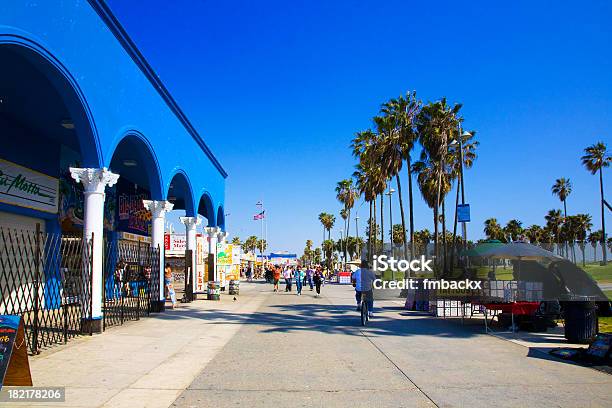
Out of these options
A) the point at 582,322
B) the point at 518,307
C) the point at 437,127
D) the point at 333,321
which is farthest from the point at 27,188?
the point at 437,127

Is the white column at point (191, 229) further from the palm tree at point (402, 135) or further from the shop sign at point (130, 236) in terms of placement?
the palm tree at point (402, 135)

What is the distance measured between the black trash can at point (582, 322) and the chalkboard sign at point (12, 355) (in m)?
10.4

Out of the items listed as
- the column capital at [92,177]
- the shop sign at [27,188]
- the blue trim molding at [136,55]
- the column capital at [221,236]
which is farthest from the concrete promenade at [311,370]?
the column capital at [221,236]

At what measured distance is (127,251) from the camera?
48.8 ft

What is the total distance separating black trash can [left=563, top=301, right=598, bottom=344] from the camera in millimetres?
11023

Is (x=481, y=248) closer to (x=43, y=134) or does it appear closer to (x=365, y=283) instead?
(x=365, y=283)

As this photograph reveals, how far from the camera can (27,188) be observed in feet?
52.4

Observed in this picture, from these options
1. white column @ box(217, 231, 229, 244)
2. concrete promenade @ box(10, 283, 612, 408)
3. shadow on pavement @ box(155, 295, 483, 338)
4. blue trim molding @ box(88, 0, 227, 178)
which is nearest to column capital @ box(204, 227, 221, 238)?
white column @ box(217, 231, 229, 244)

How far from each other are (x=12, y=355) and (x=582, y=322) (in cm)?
1071

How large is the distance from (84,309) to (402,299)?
17.6 meters

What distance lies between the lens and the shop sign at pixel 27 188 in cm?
1482

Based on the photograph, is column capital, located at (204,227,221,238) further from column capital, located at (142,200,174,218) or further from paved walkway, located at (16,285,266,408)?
paved walkway, located at (16,285,266,408)

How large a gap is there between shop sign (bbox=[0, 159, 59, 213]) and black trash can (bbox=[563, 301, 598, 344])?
591 inches

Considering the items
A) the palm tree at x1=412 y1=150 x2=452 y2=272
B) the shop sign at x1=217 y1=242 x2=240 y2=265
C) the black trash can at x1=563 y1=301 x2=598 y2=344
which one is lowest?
the black trash can at x1=563 y1=301 x2=598 y2=344
